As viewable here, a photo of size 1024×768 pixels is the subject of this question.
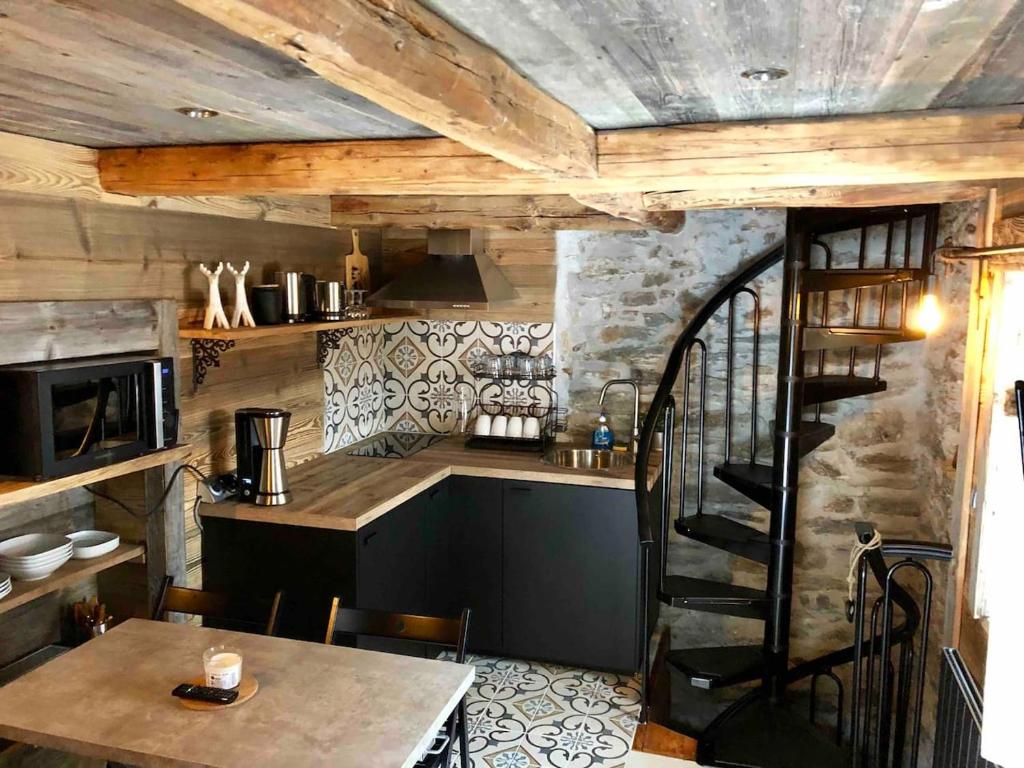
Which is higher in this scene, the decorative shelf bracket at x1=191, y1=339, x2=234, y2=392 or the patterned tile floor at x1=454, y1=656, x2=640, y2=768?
the decorative shelf bracket at x1=191, y1=339, x2=234, y2=392

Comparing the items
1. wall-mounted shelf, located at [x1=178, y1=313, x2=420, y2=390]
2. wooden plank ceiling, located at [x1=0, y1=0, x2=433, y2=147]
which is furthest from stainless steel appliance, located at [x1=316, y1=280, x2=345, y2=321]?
wooden plank ceiling, located at [x1=0, y1=0, x2=433, y2=147]

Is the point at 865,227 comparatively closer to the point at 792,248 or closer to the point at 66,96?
the point at 792,248

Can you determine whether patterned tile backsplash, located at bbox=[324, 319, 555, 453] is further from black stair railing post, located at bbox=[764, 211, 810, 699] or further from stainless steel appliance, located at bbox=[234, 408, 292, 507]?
black stair railing post, located at bbox=[764, 211, 810, 699]

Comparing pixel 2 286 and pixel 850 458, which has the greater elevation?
pixel 2 286

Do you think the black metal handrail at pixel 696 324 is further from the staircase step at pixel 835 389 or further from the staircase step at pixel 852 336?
the staircase step at pixel 835 389

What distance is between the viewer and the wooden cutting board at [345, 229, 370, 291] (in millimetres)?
4148

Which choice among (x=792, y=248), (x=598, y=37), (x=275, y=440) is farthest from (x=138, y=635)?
(x=792, y=248)

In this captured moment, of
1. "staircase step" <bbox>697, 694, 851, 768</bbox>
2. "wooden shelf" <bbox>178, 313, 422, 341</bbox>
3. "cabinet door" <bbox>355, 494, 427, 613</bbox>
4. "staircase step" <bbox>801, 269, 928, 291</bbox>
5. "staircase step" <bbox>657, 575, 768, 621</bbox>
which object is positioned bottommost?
"staircase step" <bbox>697, 694, 851, 768</bbox>

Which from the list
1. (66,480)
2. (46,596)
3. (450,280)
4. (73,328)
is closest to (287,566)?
(46,596)

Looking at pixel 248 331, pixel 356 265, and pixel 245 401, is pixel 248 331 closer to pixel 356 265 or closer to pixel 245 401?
pixel 245 401

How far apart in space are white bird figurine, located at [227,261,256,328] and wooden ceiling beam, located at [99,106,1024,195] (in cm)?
63

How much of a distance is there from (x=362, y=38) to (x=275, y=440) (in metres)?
2.33

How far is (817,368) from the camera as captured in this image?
392 cm

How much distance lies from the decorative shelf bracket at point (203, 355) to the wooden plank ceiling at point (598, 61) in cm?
106
